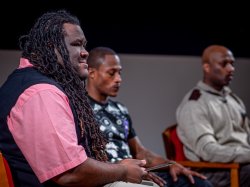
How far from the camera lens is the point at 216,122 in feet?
12.0

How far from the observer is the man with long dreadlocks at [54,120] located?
5.61 ft

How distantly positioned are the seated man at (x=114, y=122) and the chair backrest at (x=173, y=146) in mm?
411

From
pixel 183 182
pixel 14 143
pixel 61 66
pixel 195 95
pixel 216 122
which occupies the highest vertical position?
pixel 61 66

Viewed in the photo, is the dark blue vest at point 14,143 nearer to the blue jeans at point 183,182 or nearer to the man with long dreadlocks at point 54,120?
the man with long dreadlocks at point 54,120

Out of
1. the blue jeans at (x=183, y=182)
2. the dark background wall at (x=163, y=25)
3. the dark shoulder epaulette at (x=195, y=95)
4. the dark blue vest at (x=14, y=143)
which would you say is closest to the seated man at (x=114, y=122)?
the blue jeans at (x=183, y=182)

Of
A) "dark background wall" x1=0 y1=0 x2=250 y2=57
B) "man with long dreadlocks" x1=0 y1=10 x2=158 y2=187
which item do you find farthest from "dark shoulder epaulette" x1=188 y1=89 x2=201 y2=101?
"man with long dreadlocks" x1=0 y1=10 x2=158 y2=187

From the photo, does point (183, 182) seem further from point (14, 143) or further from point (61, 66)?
point (14, 143)

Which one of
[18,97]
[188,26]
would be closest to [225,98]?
[188,26]

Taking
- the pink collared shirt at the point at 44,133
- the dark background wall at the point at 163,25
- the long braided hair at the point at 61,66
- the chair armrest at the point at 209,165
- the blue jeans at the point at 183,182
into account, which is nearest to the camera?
Result: the pink collared shirt at the point at 44,133

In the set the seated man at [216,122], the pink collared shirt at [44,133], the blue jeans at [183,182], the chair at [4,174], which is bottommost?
the blue jeans at [183,182]

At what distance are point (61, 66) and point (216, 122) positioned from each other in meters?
1.92

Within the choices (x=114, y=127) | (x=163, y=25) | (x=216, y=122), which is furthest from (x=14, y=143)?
(x=163, y=25)

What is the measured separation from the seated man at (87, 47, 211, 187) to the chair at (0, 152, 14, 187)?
1248 mm

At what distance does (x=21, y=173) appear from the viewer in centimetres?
185
